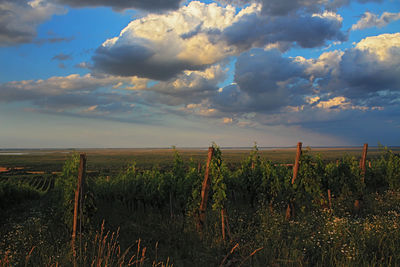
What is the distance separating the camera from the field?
20.2 ft

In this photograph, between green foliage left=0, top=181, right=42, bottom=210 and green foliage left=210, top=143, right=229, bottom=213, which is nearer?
green foliage left=210, top=143, right=229, bottom=213

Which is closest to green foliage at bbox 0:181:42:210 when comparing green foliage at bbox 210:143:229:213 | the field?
the field

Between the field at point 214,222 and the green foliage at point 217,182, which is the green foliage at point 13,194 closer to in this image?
the field at point 214,222

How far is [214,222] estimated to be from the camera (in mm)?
9461

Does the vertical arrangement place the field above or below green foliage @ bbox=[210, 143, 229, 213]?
below

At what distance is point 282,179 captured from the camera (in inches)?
564

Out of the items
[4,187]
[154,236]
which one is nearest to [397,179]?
[154,236]

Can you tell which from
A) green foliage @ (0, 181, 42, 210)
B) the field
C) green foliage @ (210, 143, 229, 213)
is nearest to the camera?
the field

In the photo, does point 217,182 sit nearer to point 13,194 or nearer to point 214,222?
point 214,222

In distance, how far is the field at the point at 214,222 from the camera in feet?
20.2

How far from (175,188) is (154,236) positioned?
13.8 ft

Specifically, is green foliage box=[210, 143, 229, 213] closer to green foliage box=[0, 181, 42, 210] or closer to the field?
the field

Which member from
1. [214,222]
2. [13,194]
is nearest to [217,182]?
[214,222]

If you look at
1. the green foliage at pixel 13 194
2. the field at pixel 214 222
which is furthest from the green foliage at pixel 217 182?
the green foliage at pixel 13 194
